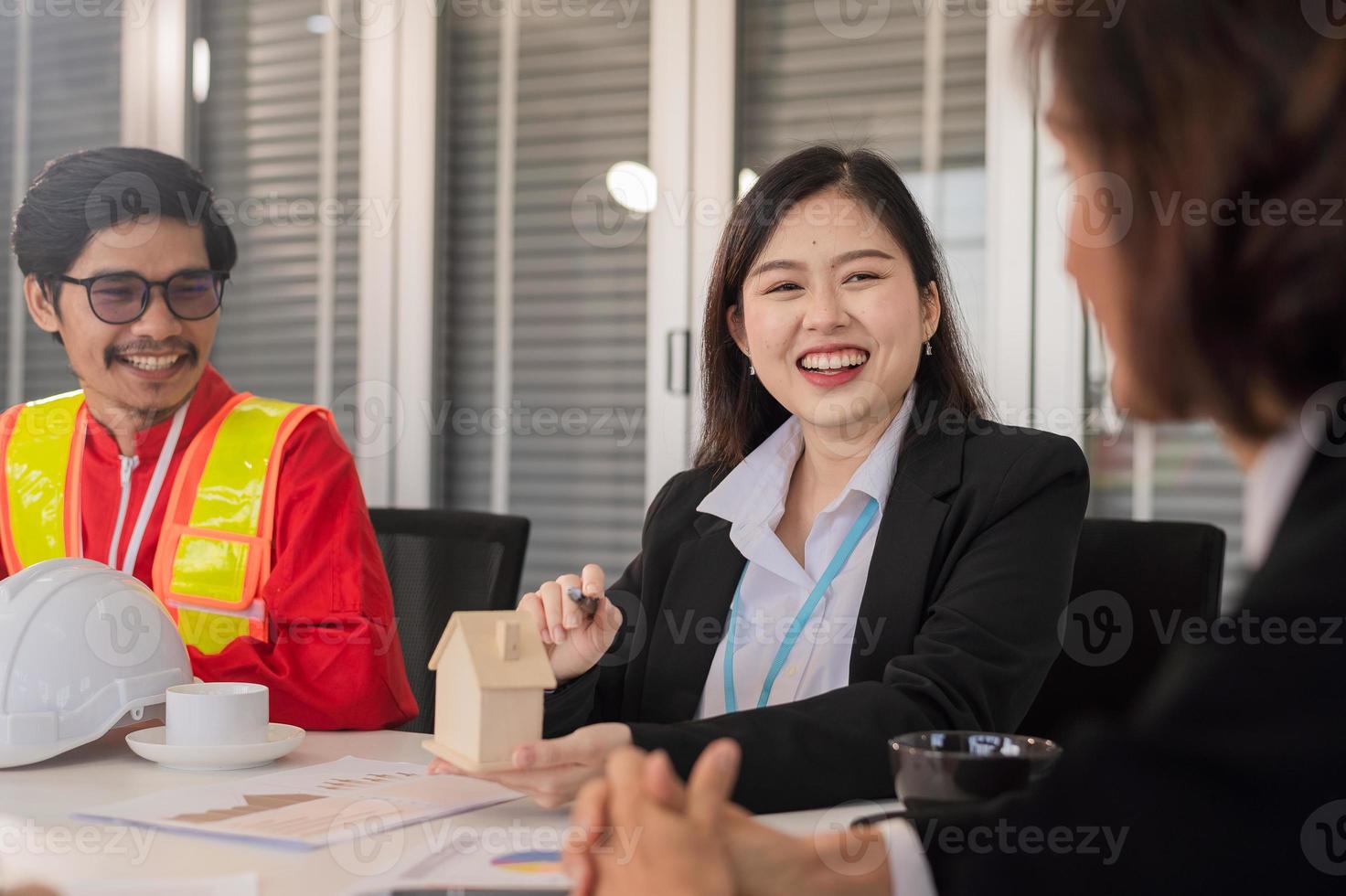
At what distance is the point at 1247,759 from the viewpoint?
0.70 m

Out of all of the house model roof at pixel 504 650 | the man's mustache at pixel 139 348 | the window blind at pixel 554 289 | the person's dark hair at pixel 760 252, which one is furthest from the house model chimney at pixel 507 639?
the window blind at pixel 554 289

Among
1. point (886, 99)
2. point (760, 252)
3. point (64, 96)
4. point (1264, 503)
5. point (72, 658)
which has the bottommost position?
point (72, 658)

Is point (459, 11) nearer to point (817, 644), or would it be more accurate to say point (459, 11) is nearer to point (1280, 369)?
point (817, 644)

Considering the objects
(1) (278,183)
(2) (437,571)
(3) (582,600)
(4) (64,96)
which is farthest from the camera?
(4) (64,96)

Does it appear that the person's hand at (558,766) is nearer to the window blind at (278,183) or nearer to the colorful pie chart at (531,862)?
the colorful pie chart at (531,862)

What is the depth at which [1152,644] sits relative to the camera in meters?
1.75

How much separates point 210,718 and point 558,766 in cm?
45

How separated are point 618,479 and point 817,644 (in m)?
1.86

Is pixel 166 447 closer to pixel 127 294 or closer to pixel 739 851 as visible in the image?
pixel 127 294

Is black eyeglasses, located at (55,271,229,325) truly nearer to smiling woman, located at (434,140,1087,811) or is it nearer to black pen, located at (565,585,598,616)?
smiling woman, located at (434,140,1087,811)

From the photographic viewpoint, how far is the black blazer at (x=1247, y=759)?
27.4 inches

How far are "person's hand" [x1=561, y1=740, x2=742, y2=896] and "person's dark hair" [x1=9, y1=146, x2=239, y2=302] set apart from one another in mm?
1476

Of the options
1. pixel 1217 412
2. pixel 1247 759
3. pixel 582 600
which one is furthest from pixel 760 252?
pixel 1247 759

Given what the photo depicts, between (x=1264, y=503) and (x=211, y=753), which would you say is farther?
(x=211, y=753)
